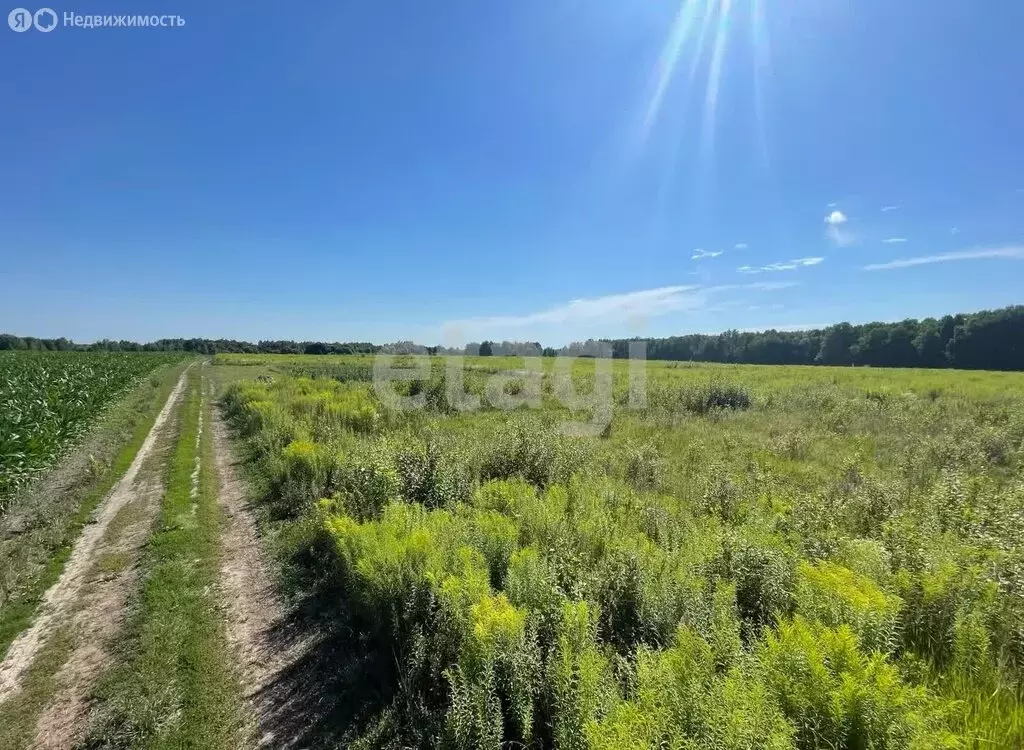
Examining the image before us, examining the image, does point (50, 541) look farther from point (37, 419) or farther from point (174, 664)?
point (37, 419)

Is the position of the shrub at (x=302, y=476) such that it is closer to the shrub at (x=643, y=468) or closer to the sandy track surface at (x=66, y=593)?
the sandy track surface at (x=66, y=593)

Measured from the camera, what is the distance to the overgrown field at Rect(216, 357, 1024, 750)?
2.49 m

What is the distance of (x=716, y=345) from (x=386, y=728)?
3952 inches

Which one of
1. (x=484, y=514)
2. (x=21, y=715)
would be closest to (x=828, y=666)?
(x=484, y=514)

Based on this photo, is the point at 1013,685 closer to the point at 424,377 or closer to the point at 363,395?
the point at 363,395

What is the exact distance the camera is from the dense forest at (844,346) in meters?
57.4

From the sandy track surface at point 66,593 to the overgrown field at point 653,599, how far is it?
2.49 m

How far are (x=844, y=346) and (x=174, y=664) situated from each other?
307 feet

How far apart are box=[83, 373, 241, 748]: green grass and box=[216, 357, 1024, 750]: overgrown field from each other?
0.97m

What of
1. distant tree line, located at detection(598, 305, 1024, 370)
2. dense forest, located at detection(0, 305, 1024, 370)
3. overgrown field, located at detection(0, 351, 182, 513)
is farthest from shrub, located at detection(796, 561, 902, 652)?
distant tree line, located at detection(598, 305, 1024, 370)

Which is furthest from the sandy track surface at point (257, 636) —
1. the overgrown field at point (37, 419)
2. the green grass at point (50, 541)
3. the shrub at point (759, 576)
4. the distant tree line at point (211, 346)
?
the distant tree line at point (211, 346)

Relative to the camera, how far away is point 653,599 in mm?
3924
